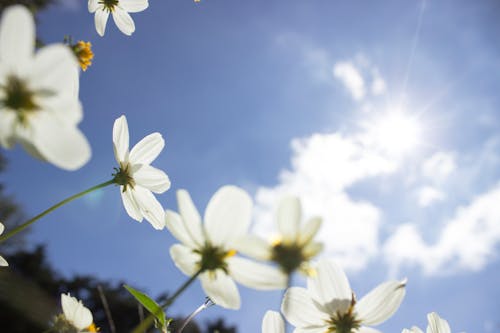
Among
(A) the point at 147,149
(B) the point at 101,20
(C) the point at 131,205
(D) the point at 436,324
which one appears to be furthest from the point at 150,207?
(B) the point at 101,20

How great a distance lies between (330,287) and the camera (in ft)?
2.28

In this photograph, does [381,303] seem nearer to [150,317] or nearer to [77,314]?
[150,317]

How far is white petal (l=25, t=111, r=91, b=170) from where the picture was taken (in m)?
0.49

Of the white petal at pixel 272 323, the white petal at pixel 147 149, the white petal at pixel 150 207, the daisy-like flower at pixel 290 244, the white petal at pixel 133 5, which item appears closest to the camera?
the daisy-like flower at pixel 290 244

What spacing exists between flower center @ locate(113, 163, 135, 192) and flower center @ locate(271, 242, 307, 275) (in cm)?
57

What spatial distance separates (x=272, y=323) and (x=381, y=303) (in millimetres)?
188

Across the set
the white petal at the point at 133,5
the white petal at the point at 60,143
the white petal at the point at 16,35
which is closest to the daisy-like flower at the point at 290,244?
the white petal at the point at 60,143

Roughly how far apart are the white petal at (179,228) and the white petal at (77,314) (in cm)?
33

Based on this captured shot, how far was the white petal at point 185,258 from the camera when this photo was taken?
2.04ft

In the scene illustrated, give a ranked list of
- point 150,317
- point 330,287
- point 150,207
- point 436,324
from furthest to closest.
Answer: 1. point 150,207
2. point 436,324
3. point 330,287
4. point 150,317

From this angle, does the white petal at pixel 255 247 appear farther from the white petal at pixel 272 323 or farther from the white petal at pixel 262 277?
the white petal at pixel 272 323

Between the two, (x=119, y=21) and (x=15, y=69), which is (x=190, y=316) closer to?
(x=15, y=69)

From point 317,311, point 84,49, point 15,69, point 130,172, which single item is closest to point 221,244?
point 317,311

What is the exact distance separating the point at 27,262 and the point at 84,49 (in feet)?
60.1
